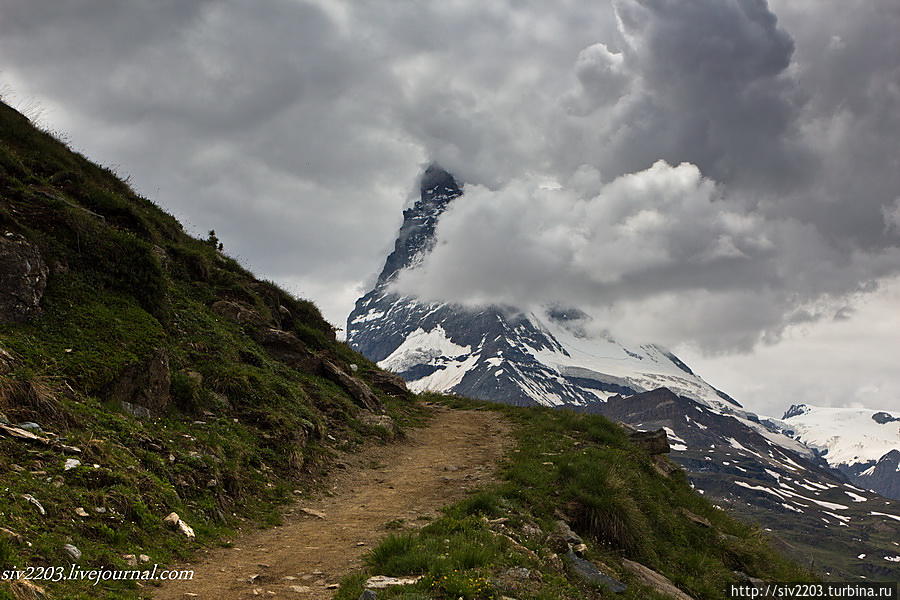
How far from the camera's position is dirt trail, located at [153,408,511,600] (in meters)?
10.3

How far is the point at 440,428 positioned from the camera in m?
31.3

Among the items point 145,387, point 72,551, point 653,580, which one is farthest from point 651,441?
point 72,551

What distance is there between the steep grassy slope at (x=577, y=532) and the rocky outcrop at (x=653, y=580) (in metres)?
0.13

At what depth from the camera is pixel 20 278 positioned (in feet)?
48.8

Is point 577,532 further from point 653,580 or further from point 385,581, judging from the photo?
point 385,581

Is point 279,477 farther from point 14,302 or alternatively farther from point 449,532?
point 14,302

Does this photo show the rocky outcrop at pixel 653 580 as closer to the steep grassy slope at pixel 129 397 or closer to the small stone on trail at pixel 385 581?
the small stone on trail at pixel 385 581

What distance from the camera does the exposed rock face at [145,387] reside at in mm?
14711

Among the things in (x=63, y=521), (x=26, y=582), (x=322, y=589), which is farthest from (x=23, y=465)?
(x=322, y=589)

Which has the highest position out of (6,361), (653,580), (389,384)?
(389,384)

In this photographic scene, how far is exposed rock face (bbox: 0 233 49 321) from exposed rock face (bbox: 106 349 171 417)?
9.77ft

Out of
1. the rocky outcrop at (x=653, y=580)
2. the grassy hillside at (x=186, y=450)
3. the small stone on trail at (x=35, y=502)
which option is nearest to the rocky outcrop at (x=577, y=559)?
the grassy hillside at (x=186, y=450)

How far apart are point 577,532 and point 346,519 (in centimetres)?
644

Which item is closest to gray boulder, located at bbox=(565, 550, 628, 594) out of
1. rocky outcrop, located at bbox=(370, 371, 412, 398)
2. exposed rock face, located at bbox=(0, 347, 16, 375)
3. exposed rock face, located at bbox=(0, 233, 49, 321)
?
exposed rock face, located at bbox=(0, 347, 16, 375)
